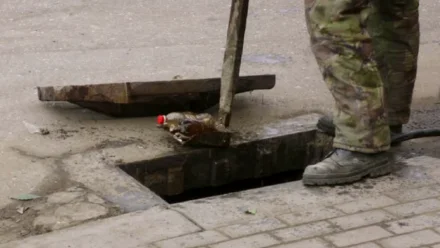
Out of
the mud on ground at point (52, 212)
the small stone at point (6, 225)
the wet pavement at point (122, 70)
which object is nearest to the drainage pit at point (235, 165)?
the wet pavement at point (122, 70)

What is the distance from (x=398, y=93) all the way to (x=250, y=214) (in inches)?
49.4

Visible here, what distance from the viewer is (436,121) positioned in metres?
5.33

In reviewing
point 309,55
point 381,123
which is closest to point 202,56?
point 309,55

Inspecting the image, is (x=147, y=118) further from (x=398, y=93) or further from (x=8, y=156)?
(x=398, y=93)

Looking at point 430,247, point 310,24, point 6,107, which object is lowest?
point 430,247

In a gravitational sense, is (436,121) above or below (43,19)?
below

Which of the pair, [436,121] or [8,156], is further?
[436,121]

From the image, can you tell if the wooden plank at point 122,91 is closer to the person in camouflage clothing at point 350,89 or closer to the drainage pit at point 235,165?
the drainage pit at point 235,165

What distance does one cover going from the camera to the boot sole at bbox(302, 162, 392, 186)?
419cm

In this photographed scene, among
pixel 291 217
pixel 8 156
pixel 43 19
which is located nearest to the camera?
pixel 291 217

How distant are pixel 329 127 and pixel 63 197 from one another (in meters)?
1.46

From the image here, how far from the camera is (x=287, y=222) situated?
3807 mm

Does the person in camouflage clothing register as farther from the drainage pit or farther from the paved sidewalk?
the drainage pit

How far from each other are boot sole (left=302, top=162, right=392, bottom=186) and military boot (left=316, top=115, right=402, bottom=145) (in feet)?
1.51
